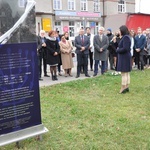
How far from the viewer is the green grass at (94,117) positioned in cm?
379

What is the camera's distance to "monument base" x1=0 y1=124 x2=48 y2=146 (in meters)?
3.46

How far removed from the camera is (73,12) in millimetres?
33719

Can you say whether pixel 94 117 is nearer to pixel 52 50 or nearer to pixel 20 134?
pixel 20 134

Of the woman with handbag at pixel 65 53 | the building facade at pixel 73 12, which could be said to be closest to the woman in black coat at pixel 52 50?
the woman with handbag at pixel 65 53

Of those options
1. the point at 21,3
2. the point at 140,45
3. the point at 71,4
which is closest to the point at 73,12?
the point at 71,4

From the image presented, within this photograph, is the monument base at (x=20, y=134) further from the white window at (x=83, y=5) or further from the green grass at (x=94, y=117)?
the white window at (x=83, y=5)

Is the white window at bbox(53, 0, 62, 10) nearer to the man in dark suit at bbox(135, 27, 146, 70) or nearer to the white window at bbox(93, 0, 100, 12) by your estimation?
the white window at bbox(93, 0, 100, 12)

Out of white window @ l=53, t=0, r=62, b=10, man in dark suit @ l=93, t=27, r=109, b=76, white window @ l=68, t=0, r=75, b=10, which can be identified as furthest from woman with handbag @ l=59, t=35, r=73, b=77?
white window @ l=68, t=0, r=75, b=10

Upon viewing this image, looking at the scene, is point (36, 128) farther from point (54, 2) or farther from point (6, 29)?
point (54, 2)

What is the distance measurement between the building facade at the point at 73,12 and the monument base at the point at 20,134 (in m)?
25.1

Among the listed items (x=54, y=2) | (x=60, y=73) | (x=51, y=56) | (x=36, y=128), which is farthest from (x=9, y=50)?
(x=54, y=2)

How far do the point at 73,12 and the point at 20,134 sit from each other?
31614 millimetres

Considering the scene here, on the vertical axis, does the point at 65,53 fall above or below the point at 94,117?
above

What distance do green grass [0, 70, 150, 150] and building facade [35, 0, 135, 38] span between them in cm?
2180
